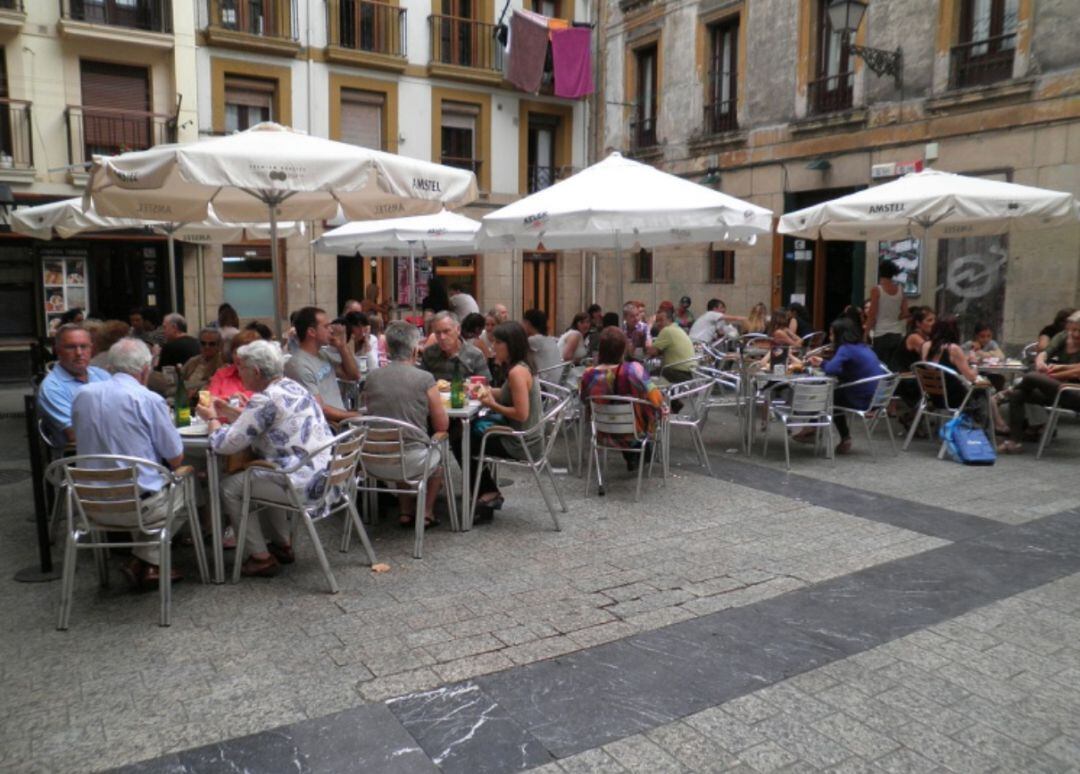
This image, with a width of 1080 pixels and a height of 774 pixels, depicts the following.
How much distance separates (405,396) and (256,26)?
1603cm

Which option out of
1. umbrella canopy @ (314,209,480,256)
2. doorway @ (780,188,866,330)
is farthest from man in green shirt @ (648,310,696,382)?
doorway @ (780,188,866,330)

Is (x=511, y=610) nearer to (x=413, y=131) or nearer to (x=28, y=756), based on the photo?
(x=28, y=756)

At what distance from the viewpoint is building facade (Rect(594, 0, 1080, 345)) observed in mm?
11727

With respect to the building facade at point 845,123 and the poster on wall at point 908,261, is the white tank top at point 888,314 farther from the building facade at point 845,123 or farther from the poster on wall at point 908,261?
the poster on wall at point 908,261

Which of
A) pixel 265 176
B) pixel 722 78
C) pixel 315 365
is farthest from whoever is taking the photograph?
pixel 722 78

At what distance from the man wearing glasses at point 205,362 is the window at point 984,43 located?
1153 centimetres

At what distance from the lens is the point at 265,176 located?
5.60 m

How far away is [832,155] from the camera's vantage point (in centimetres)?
1491

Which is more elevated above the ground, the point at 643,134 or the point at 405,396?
the point at 643,134

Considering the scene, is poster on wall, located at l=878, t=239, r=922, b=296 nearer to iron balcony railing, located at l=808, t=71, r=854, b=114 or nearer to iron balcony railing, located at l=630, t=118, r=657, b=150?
iron balcony railing, located at l=808, t=71, r=854, b=114

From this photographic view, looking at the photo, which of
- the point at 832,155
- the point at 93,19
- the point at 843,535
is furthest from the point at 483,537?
the point at 93,19

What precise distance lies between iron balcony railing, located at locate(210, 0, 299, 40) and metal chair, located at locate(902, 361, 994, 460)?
51.2 feet

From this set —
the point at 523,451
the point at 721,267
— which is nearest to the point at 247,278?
the point at 721,267

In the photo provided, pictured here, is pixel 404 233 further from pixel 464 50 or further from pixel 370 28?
pixel 464 50
